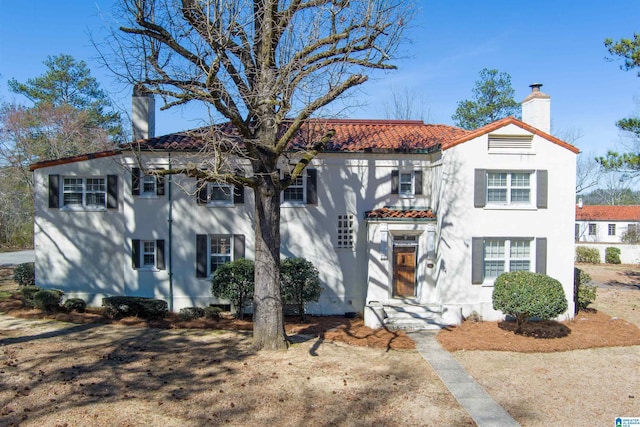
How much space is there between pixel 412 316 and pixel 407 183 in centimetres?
472

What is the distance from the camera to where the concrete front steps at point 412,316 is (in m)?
13.9

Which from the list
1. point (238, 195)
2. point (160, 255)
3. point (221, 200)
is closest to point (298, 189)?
point (238, 195)

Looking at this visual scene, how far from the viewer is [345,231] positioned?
16.0m

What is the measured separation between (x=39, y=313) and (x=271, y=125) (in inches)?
380

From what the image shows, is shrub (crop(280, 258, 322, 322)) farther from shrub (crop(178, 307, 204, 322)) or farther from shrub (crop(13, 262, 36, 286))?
shrub (crop(13, 262, 36, 286))

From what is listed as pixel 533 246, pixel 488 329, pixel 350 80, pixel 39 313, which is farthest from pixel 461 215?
pixel 39 313

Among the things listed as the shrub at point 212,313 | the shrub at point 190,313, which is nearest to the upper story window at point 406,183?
the shrub at point 212,313

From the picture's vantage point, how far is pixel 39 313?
14.1m

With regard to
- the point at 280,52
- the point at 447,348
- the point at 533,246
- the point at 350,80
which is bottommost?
the point at 447,348

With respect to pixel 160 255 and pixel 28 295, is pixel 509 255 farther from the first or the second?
pixel 28 295

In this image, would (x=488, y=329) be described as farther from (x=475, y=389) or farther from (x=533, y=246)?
(x=475, y=389)

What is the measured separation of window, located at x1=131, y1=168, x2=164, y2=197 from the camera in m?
15.7

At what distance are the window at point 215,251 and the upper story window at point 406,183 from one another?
5653 mm

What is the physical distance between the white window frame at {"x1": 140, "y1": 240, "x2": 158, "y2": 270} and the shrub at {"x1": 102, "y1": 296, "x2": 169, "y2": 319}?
2024 millimetres
